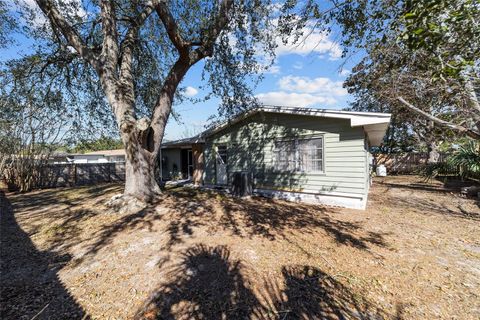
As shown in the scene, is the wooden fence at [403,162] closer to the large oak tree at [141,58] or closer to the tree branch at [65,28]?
the large oak tree at [141,58]

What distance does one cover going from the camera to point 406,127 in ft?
74.2

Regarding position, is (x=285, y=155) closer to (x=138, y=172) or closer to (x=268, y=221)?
(x=268, y=221)

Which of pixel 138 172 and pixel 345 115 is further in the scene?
pixel 345 115

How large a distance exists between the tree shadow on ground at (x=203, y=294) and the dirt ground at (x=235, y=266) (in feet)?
0.05

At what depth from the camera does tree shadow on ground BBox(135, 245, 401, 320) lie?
9.07ft

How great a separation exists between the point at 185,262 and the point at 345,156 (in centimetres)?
636

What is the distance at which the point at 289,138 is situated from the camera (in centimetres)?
945

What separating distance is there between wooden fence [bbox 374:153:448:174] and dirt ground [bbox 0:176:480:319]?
1598 cm

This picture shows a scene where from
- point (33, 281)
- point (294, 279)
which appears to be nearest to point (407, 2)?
point (294, 279)

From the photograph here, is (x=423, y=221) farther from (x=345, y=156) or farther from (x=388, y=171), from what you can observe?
(x=388, y=171)

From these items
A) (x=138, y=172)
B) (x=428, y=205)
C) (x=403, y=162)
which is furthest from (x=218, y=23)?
(x=403, y=162)

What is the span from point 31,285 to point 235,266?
9.73 ft

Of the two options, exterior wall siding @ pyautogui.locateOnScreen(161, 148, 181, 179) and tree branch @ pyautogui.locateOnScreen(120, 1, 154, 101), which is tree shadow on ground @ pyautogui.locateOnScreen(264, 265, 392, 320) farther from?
exterior wall siding @ pyautogui.locateOnScreen(161, 148, 181, 179)

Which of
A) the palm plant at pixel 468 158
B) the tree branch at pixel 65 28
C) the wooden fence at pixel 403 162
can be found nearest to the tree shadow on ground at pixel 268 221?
the tree branch at pixel 65 28
